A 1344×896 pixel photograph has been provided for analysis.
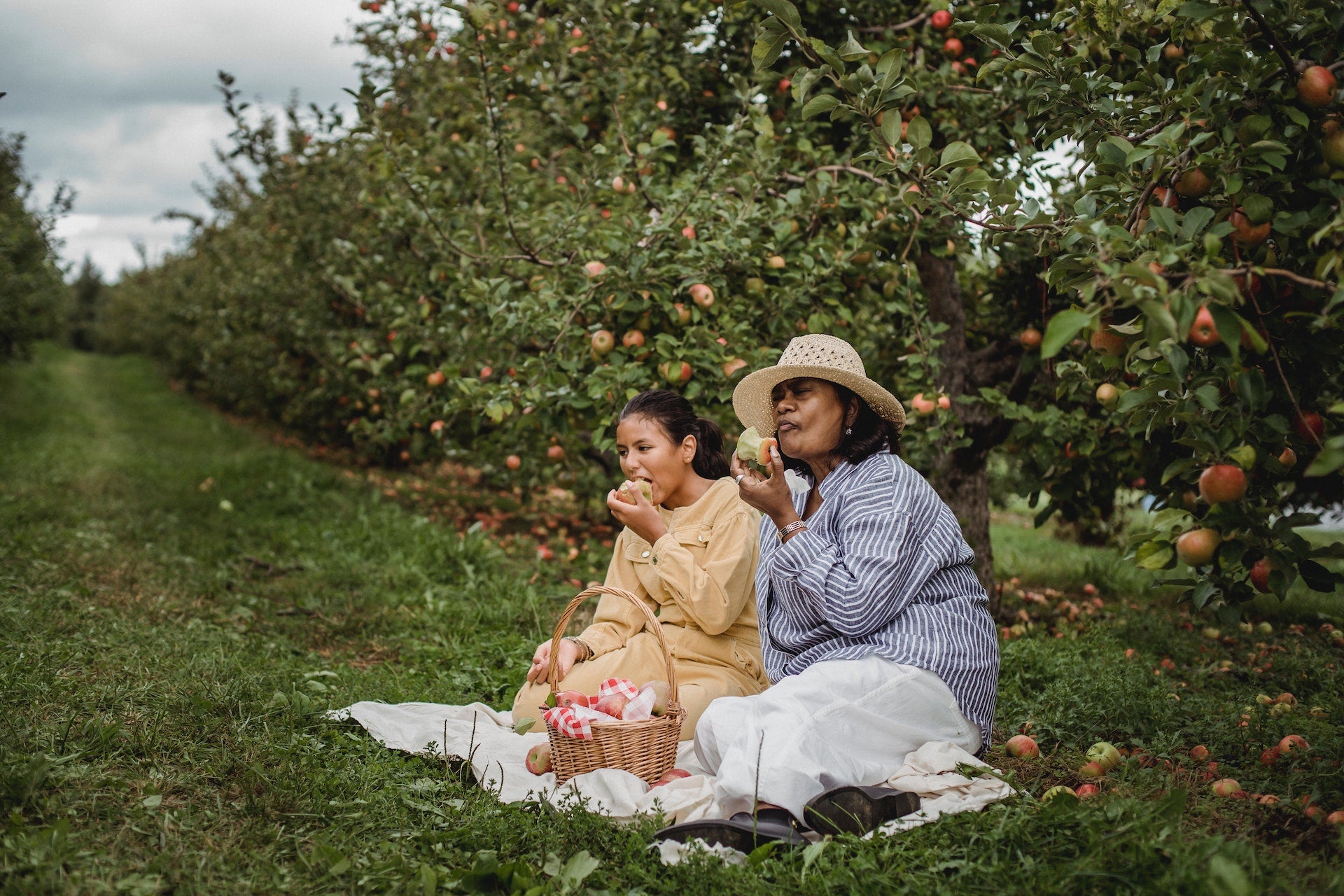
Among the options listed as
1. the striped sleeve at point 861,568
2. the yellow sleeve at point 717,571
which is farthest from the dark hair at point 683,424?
the striped sleeve at point 861,568

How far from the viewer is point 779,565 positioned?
2541mm

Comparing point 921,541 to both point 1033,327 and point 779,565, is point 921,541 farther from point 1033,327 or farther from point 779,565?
point 1033,327

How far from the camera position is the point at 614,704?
276cm

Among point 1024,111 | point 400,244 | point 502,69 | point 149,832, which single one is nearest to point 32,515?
point 400,244

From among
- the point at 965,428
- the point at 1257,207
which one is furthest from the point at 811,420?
the point at 965,428

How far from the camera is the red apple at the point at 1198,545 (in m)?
2.14

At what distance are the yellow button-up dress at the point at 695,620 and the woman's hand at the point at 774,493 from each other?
0.38 m

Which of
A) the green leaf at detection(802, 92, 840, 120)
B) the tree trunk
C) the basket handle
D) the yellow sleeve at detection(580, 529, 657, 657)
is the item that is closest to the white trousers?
the basket handle

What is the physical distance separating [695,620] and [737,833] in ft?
3.02

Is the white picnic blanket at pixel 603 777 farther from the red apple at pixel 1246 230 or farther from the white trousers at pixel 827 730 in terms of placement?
the red apple at pixel 1246 230

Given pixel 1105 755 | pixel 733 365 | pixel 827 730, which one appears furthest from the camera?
pixel 733 365

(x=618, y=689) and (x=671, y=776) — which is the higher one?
(x=618, y=689)

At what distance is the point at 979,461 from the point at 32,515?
238 inches

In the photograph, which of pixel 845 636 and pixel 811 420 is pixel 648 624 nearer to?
pixel 845 636
